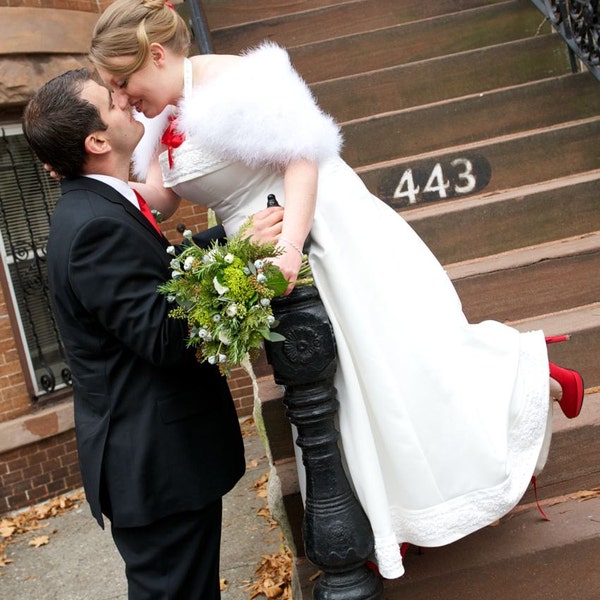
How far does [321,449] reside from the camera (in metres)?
2.72

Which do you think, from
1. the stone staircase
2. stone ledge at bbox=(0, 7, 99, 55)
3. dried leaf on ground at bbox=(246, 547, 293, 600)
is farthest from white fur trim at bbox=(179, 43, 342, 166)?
stone ledge at bbox=(0, 7, 99, 55)

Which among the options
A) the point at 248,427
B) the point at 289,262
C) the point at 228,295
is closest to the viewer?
the point at 228,295

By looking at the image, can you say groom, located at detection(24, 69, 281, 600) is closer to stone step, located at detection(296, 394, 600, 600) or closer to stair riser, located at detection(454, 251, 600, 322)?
stone step, located at detection(296, 394, 600, 600)

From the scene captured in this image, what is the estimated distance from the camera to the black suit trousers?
2.76 m

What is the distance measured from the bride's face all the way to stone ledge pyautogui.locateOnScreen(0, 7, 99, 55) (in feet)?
11.2

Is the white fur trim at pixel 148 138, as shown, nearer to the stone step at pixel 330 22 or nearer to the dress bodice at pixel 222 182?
the dress bodice at pixel 222 182

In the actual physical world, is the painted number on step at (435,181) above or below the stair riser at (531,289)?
above

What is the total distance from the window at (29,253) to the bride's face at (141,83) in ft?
12.5

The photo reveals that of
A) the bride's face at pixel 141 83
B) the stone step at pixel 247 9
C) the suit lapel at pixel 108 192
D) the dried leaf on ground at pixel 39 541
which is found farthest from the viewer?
the stone step at pixel 247 9

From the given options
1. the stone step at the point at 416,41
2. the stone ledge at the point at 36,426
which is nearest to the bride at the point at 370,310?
the stone step at the point at 416,41

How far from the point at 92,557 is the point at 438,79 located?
3837mm

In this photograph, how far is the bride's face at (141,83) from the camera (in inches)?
110

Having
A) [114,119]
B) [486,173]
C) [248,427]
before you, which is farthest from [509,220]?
[248,427]

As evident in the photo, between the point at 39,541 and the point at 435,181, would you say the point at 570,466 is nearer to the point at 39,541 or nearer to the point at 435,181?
the point at 435,181
